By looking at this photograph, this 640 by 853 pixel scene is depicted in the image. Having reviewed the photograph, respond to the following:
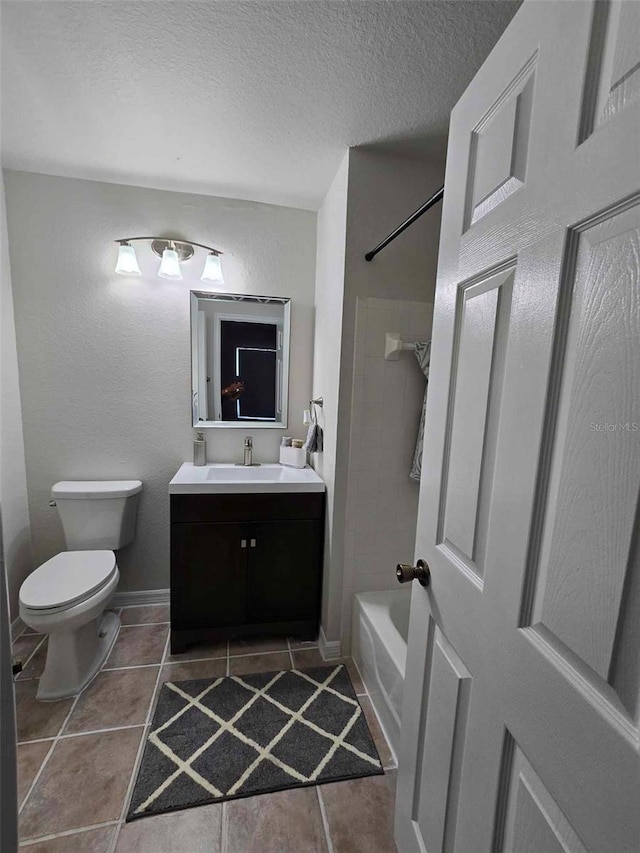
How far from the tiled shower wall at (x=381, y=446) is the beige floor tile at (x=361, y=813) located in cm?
63

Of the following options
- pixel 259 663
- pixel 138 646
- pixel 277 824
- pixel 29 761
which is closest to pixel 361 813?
pixel 277 824

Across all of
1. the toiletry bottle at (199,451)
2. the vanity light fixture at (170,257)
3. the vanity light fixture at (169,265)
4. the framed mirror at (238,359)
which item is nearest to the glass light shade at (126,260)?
the vanity light fixture at (170,257)

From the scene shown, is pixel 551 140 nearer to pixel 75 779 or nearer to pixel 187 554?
pixel 187 554

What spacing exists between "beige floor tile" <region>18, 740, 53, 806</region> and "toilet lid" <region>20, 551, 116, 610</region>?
18.6 inches

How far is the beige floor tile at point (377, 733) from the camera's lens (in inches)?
53.8

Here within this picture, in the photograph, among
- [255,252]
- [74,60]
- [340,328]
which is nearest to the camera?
Result: [74,60]

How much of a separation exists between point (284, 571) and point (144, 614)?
0.97 m


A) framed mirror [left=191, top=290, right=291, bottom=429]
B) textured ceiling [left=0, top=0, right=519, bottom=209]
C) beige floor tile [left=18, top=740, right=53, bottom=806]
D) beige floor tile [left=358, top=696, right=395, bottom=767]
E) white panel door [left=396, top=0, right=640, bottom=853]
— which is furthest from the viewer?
framed mirror [left=191, top=290, right=291, bottom=429]

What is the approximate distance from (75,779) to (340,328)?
1949mm

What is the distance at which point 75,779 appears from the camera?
4.14 ft

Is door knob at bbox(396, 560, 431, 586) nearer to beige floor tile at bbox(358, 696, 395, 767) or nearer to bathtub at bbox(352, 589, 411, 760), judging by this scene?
bathtub at bbox(352, 589, 411, 760)

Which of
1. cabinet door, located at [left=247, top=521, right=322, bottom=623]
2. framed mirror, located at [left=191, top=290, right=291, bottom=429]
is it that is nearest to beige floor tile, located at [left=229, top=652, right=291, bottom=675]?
cabinet door, located at [left=247, top=521, right=322, bottom=623]

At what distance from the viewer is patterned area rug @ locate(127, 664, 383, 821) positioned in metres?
1.25

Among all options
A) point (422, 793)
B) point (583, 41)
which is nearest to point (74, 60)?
point (583, 41)
